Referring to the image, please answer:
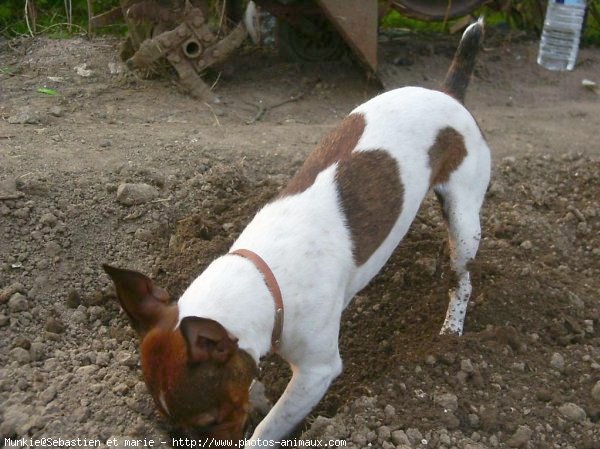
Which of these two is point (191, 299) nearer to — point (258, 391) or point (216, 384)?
point (216, 384)

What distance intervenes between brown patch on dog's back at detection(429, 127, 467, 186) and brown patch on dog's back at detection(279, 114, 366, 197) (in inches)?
15.6

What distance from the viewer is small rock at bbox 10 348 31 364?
3678 mm

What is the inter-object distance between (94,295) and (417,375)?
5.86 ft

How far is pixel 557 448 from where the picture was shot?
3.47 meters

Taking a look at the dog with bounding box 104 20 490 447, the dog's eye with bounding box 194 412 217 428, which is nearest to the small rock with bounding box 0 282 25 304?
the dog with bounding box 104 20 490 447

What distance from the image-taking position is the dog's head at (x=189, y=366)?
2.60 m

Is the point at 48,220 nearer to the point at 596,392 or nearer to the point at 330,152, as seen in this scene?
the point at 330,152

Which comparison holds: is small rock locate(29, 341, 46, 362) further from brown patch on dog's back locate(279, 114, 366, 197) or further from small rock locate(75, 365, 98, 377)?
brown patch on dog's back locate(279, 114, 366, 197)

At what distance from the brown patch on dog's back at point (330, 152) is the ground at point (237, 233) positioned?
97 centimetres

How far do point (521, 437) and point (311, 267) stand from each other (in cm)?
123

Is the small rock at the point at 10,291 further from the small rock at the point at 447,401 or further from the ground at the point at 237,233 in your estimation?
the small rock at the point at 447,401

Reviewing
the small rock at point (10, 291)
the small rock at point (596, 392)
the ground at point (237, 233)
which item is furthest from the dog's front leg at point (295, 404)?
the small rock at point (10, 291)

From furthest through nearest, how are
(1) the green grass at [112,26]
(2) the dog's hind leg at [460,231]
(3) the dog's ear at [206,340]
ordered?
(1) the green grass at [112,26] < (2) the dog's hind leg at [460,231] < (3) the dog's ear at [206,340]

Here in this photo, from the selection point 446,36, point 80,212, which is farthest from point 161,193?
point 446,36
